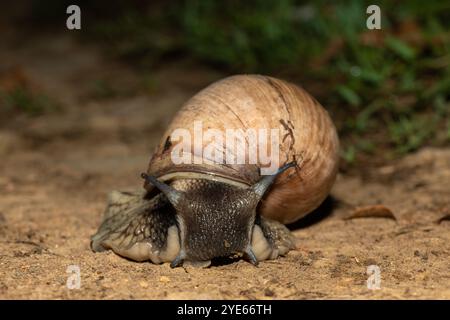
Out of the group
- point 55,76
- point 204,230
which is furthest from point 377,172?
point 55,76

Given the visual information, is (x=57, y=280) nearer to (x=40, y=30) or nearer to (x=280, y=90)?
(x=280, y=90)

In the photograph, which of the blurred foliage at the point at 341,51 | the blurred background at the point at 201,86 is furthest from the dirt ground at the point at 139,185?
the blurred foliage at the point at 341,51

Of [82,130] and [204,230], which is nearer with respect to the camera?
[204,230]

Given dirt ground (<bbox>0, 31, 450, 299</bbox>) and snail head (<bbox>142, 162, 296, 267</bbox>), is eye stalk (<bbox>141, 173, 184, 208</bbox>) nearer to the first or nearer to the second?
snail head (<bbox>142, 162, 296, 267</bbox>)

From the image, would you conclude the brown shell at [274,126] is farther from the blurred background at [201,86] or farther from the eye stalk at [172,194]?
the blurred background at [201,86]

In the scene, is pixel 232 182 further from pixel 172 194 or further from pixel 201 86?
pixel 201 86
